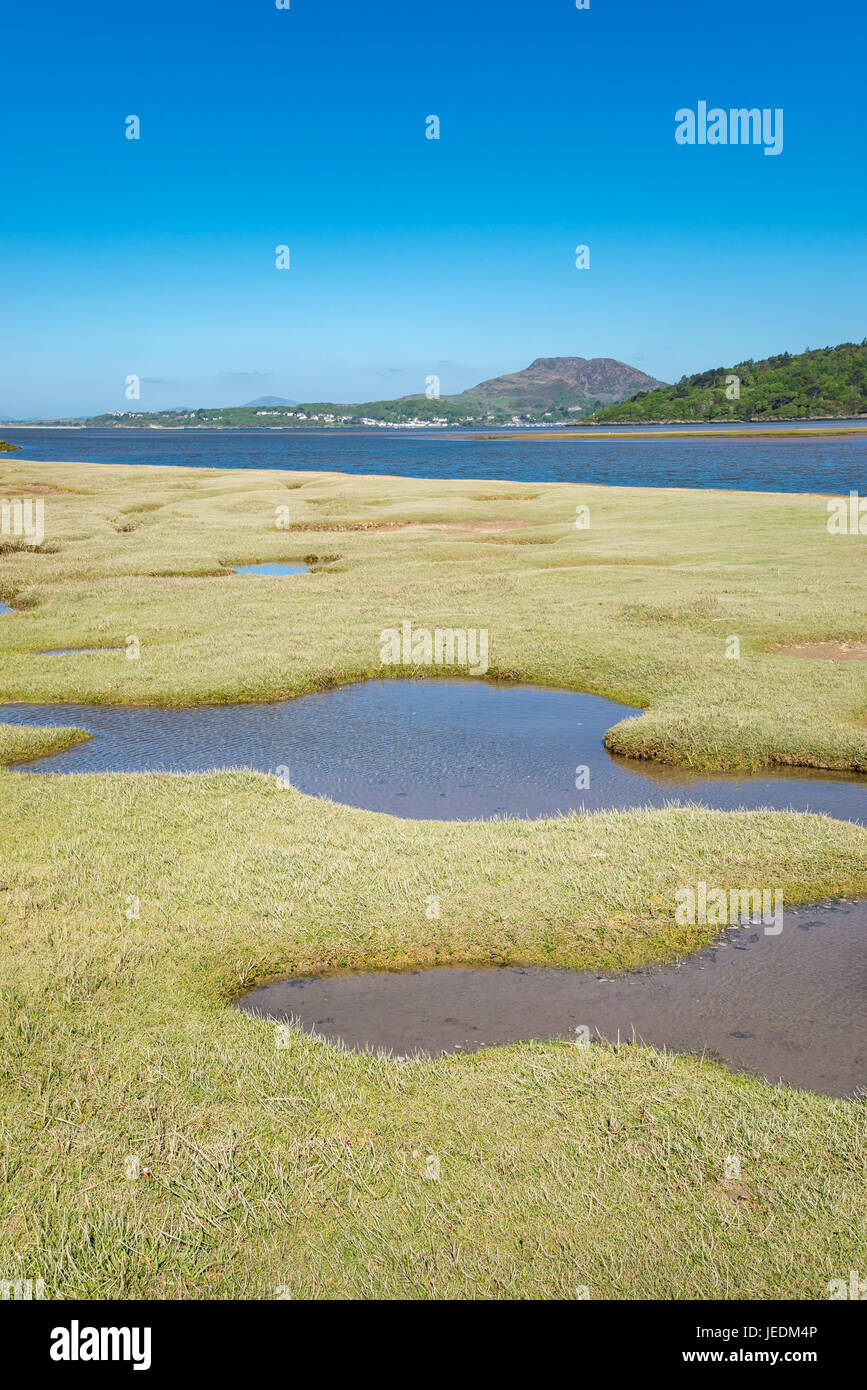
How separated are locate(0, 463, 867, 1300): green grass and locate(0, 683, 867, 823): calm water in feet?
3.57

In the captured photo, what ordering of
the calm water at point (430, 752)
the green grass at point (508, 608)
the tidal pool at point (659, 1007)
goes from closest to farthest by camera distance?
1. the tidal pool at point (659, 1007)
2. the calm water at point (430, 752)
3. the green grass at point (508, 608)

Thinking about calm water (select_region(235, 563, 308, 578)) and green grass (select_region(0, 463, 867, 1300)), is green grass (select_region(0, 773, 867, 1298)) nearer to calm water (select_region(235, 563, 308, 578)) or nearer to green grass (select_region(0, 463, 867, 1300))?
green grass (select_region(0, 463, 867, 1300))

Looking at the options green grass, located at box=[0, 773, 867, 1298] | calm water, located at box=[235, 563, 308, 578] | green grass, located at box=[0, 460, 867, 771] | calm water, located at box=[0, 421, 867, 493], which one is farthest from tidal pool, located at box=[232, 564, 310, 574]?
calm water, located at box=[0, 421, 867, 493]

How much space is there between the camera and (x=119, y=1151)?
8.32 metres

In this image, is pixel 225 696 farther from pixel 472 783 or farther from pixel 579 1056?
pixel 579 1056

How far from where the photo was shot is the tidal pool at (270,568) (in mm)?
46906

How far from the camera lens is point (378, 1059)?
9.87 metres

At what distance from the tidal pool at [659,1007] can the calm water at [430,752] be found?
561 centimetres

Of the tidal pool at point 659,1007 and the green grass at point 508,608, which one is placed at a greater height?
the green grass at point 508,608

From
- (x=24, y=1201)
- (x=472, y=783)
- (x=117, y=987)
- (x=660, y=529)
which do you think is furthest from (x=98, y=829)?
(x=660, y=529)

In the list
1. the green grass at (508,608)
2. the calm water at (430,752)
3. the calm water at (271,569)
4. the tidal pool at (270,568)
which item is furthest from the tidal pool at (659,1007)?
the tidal pool at (270,568)

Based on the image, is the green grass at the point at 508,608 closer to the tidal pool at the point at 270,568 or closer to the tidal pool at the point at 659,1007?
the tidal pool at the point at 270,568

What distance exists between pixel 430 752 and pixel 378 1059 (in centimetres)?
1164

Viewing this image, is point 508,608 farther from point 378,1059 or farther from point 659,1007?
point 378,1059
